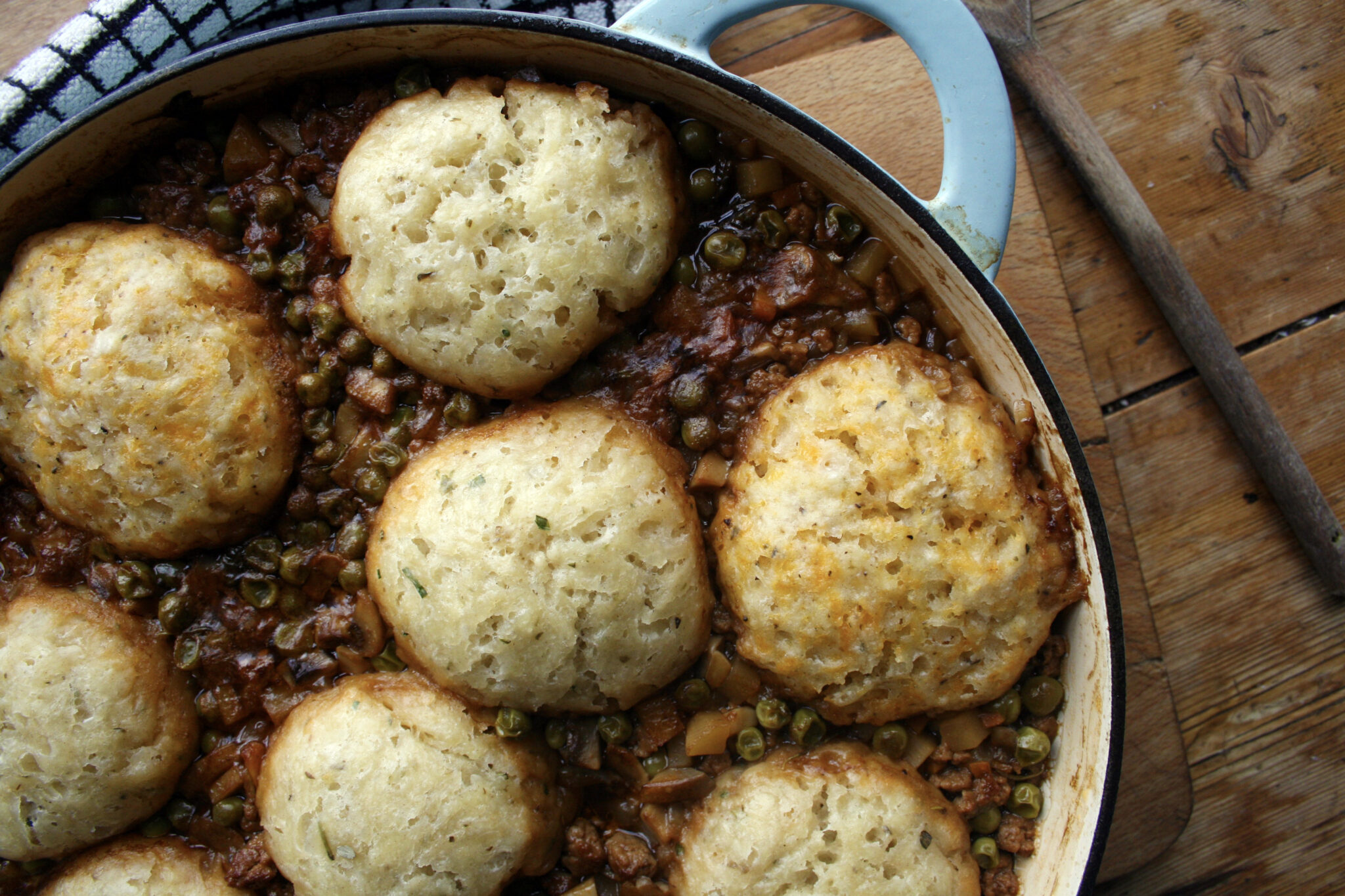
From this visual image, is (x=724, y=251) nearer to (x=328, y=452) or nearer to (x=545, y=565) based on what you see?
(x=545, y=565)

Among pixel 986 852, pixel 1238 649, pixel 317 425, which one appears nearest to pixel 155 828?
pixel 317 425

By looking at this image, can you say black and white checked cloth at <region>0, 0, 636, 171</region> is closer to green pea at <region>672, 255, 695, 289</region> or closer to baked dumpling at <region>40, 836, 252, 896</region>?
green pea at <region>672, 255, 695, 289</region>

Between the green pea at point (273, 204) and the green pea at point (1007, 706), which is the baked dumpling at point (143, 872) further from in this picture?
the green pea at point (1007, 706)

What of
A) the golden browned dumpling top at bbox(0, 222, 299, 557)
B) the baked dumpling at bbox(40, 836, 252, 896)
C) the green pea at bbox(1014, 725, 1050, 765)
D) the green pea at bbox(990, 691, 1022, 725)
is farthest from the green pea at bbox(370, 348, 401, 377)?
the green pea at bbox(1014, 725, 1050, 765)

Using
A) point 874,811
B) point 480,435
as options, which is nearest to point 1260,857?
point 874,811

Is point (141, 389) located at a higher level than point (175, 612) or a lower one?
higher
